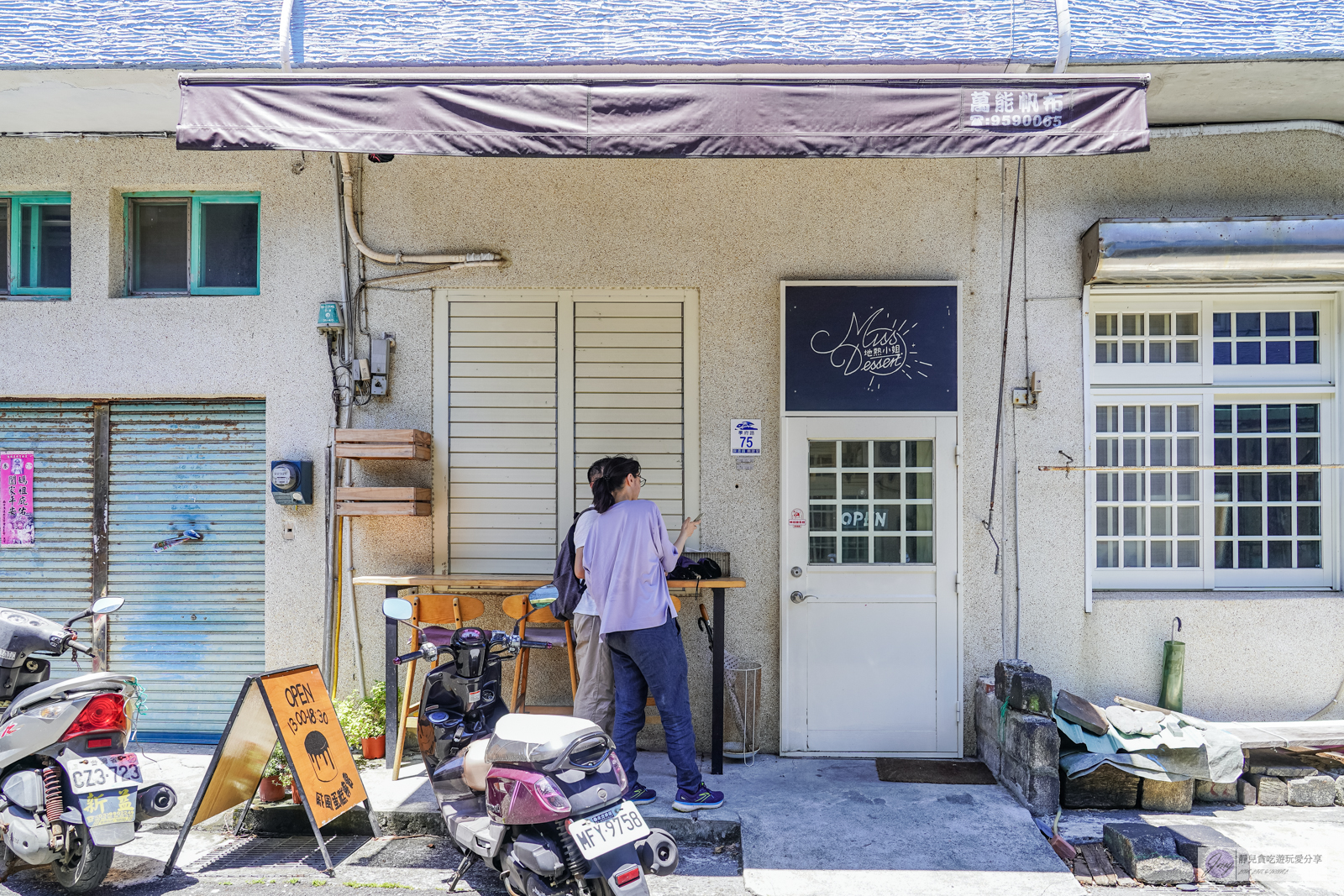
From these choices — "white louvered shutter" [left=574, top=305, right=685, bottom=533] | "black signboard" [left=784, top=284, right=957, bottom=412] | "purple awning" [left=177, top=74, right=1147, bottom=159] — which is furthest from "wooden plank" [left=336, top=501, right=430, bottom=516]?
"black signboard" [left=784, top=284, right=957, bottom=412]

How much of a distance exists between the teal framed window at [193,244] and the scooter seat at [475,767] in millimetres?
3798

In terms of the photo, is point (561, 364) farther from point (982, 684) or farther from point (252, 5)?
point (982, 684)

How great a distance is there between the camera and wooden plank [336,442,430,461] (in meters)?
5.77

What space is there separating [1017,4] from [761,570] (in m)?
3.73

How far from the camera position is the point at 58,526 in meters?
6.32

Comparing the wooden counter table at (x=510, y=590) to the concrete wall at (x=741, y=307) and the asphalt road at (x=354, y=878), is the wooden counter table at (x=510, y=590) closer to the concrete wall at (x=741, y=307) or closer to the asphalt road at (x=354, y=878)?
the concrete wall at (x=741, y=307)

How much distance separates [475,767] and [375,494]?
225 cm

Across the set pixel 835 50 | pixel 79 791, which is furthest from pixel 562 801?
pixel 835 50

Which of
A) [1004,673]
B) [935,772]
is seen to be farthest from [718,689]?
[1004,673]

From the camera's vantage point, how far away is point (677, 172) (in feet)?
20.1

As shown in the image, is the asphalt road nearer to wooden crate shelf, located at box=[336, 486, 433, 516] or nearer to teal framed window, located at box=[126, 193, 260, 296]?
wooden crate shelf, located at box=[336, 486, 433, 516]

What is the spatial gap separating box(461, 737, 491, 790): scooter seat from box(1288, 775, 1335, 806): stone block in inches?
186

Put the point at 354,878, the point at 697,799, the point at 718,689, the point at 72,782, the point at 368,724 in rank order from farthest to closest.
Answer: the point at 368,724 → the point at 718,689 → the point at 697,799 → the point at 354,878 → the point at 72,782

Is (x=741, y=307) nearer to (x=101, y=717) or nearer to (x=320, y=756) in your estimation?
(x=320, y=756)
